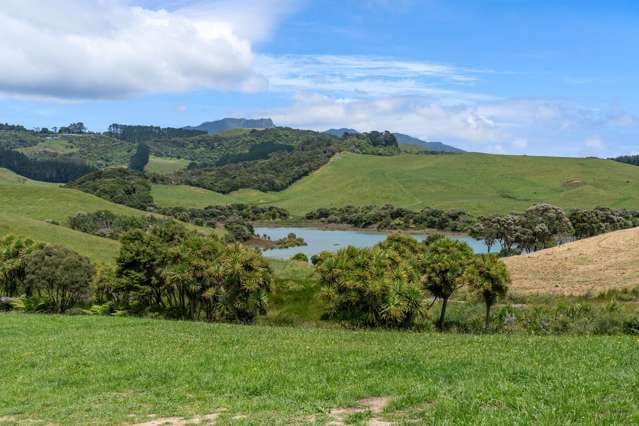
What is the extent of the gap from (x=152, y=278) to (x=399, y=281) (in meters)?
22.5

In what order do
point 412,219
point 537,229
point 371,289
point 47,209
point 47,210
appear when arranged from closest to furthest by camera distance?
point 371,289, point 537,229, point 47,210, point 47,209, point 412,219

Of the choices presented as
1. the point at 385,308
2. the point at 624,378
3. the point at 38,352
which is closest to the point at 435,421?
the point at 624,378

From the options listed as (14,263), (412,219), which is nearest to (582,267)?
(14,263)

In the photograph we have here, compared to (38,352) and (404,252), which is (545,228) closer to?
(404,252)

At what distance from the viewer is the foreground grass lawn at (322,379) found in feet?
40.7

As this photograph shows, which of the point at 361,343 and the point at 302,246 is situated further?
the point at 302,246

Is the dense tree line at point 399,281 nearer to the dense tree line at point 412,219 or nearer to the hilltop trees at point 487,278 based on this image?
the hilltop trees at point 487,278

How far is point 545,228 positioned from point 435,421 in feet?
354

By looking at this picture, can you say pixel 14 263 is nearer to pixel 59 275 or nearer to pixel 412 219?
pixel 59 275

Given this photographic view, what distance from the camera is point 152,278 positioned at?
50344mm

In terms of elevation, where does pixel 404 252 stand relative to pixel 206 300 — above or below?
above

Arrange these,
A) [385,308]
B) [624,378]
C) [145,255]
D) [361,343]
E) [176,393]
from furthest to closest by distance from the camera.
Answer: [145,255] → [385,308] → [361,343] → [176,393] → [624,378]

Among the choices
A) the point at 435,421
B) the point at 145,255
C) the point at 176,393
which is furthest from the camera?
the point at 145,255

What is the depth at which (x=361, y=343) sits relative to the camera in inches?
915
